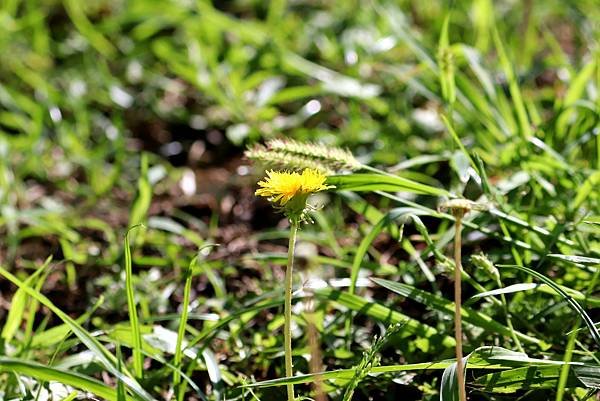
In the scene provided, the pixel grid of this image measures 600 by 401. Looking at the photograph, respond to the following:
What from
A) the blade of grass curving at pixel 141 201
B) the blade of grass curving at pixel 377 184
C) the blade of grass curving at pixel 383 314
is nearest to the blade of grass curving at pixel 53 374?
the blade of grass curving at pixel 383 314

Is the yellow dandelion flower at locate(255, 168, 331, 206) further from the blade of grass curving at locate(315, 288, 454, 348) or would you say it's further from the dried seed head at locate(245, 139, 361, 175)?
the blade of grass curving at locate(315, 288, 454, 348)

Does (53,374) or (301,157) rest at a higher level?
(301,157)

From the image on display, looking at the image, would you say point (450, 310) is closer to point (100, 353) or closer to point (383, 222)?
point (383, 222)

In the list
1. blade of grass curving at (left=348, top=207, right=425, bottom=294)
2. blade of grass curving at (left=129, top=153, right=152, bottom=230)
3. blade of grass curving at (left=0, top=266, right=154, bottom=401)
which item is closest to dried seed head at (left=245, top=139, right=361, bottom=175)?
blade of grass curving at (left=348, top=207, right=425, bottom=294)

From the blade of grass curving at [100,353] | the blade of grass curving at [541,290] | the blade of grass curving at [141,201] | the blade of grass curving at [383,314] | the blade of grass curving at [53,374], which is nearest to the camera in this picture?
the blade of grass curving at [53,374]

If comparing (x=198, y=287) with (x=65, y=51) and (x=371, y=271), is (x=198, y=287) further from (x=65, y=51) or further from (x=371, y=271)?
(x=65, y=51)

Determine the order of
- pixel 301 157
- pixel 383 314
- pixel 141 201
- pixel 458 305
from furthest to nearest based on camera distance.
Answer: pixel 141 201
pixel 383 314
pixel 301 157
pixel 458 305

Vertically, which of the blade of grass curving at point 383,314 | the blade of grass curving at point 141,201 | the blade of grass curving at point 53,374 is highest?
the blade of grass curving at point 53,374

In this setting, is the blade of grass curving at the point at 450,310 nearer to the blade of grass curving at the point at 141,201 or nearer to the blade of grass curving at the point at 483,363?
the blade of grass curving at the point at 483,363

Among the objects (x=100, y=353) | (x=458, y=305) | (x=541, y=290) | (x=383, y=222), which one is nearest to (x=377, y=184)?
(x=383, y=222)

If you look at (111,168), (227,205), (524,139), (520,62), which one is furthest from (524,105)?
(111,168)

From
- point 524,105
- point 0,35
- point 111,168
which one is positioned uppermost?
point 524,105
